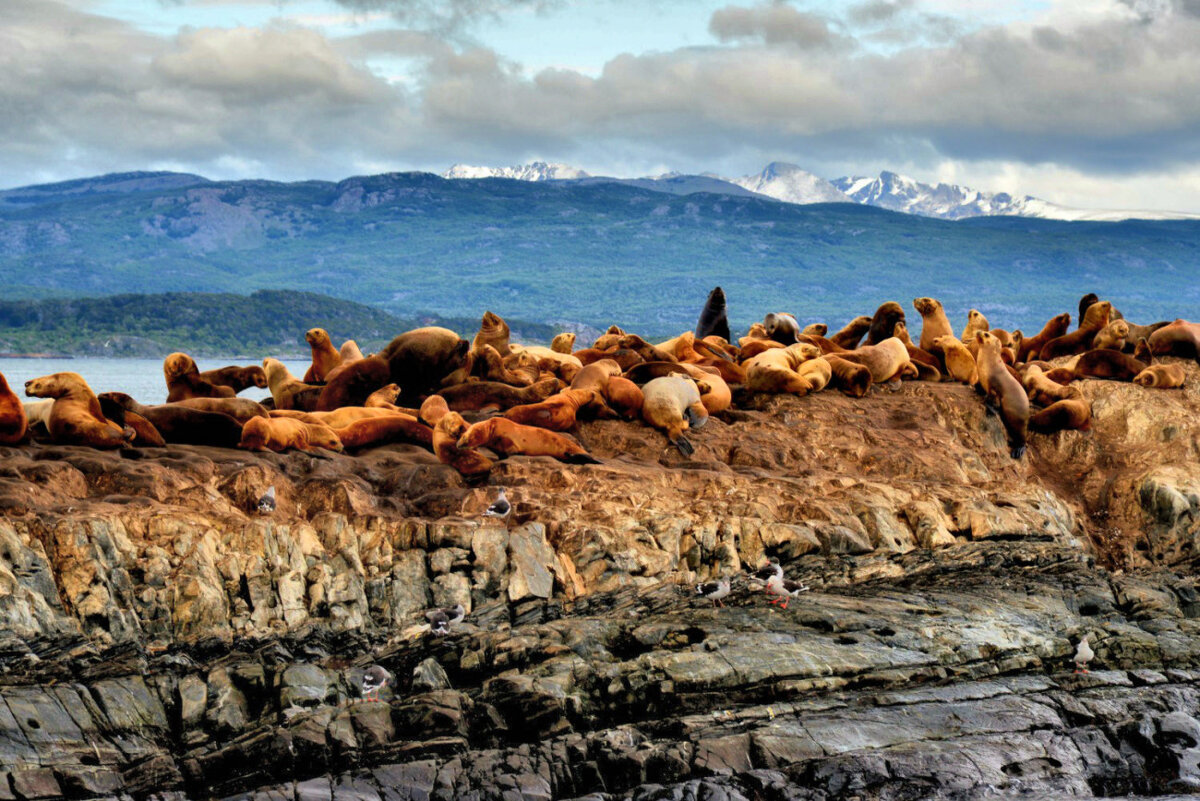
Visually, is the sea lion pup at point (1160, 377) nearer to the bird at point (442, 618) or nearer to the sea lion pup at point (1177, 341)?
the sea lion pup at point (1177, 341)

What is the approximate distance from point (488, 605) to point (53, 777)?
12.3 feet

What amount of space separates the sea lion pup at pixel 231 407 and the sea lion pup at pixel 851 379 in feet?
25.6

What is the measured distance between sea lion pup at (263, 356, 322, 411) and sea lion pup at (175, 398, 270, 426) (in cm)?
264

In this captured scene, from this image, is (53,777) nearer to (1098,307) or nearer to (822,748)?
(822,748)

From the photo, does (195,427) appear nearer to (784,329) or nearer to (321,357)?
(321,357)

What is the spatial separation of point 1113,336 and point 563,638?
45.6ft

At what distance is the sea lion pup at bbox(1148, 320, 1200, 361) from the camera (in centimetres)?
1945

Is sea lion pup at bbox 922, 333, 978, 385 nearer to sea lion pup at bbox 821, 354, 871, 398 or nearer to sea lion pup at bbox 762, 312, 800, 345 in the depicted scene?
sea lion pup at bbox 821, 354, 871, 398

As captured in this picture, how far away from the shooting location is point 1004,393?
1670cm

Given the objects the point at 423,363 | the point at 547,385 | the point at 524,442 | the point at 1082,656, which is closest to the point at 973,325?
the point at 547,385

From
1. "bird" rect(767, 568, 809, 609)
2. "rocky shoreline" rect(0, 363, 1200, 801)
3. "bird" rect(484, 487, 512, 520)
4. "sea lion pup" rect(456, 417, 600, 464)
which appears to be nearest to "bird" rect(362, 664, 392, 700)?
"rocky shoreline" rect(0, 363, 1200, 801)

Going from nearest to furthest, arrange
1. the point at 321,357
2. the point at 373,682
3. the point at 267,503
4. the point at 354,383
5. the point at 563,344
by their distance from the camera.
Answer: the point at 373,682 < the point at 267,503 < the point at 354,383 < the point at 321,357 < the point at 563,344

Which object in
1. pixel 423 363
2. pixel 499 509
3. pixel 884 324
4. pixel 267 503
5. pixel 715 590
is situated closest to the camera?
pixel 715 590

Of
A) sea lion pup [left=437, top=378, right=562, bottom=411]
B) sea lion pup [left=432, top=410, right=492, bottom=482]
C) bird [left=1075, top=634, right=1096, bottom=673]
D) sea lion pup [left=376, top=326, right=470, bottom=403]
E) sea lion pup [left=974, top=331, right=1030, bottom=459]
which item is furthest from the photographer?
sea lion pup [left=974, top=331, right=1030, bottom=459]
